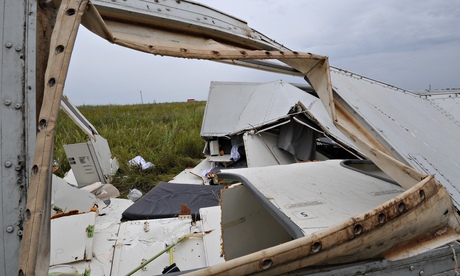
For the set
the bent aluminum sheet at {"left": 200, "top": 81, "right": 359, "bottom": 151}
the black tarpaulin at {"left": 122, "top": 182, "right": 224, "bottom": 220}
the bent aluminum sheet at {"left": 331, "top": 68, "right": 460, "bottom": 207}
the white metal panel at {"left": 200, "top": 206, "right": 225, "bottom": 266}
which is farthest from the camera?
the bent aluminum sheet at {"left": 200, "top": 81, "right": 359, "bottom": 151}

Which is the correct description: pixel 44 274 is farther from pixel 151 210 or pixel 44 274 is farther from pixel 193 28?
pixel 151 210

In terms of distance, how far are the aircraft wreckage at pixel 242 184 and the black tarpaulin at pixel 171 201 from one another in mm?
45

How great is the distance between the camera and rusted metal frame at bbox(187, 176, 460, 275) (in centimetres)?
102

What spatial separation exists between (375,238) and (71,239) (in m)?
2.61

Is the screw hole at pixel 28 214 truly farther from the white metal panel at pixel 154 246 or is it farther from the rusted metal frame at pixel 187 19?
the white metal panel at pixel 154 246

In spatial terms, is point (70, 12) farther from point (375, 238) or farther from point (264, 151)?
point (264, 151)

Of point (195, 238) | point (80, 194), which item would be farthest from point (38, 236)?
point (80, 194)

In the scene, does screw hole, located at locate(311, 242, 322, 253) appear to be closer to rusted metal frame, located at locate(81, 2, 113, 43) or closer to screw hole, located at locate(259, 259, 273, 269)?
screw hole, located at locate(259, 259, 273, 269)

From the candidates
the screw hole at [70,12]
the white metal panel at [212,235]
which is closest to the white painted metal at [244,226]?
the white metal panel at [212,235]

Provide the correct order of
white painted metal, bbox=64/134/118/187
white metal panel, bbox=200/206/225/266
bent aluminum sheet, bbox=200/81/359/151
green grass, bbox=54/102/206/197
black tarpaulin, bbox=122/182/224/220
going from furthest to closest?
1. green grass, bbox=54/102/206/197
2. bent aluminum sheet, bbox=200/81/359/151
3. white painted metal, bbox=64/134/118/187
4. black tarpaulin, bbox=122/182/224/220
5. white metal panel, bbox=200/206/225/266

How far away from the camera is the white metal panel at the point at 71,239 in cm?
268

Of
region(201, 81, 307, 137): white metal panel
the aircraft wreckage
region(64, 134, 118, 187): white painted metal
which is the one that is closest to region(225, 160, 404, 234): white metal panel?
the aircraft wreckage

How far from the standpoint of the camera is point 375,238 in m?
1.12

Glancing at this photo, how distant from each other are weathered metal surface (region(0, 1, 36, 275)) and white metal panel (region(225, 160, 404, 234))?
39.9 inches
